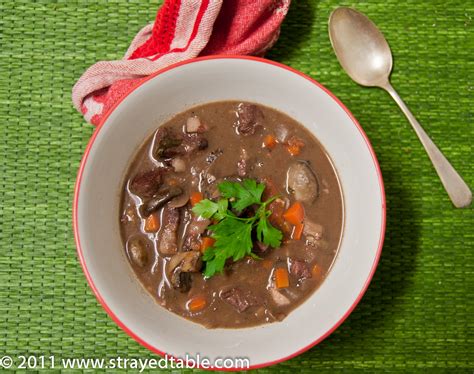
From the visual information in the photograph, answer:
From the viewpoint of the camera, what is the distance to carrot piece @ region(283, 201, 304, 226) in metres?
2.86

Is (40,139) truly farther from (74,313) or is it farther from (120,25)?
(74,313)

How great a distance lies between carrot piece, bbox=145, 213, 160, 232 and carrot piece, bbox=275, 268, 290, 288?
2.42ft

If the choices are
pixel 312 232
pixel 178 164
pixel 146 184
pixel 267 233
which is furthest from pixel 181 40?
pixel 312 232

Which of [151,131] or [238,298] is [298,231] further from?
[151,131]

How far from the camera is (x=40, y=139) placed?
3168 mm

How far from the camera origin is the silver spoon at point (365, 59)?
3195mm

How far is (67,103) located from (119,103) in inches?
30.3

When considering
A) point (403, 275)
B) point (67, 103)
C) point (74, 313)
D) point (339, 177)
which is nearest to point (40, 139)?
point (67, 103)

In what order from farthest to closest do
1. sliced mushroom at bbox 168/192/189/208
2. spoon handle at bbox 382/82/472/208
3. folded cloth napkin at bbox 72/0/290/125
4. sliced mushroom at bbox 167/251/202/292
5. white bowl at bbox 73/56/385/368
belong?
spoon handle at bbox 382/82/472/208 < folded cloth napkin at bbox 72/0/290/125 < sliced mushroom at bbox 168/192/189/208 < sliced mushroom at bbox 167/251/202/292 < white bowl at bbox 73/56/385/368

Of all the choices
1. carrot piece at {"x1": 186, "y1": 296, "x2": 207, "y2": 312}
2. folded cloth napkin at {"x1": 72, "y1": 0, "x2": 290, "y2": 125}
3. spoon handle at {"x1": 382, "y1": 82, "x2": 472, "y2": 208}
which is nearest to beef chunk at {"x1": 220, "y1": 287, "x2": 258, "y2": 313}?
carrot piece at {"x1": 186, "y1": 296, "x2": 207, "y2": 312}

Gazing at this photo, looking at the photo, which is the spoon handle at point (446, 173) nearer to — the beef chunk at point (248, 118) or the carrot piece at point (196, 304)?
the beef chunk at point (248, 118)

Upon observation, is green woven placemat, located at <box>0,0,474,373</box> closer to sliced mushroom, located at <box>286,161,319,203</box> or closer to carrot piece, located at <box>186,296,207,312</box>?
carrot piece, located at <box>186,296,207,312</box>

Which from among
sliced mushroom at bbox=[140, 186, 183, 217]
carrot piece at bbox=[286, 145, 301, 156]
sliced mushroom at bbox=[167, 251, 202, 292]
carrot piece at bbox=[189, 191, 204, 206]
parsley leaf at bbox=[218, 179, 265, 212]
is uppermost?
carrot piece at bbox=[286, 145, 301, 156]

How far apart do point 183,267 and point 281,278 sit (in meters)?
0.57
